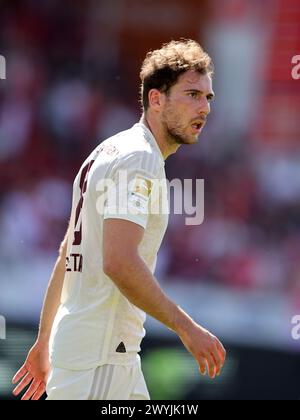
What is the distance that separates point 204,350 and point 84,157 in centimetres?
647

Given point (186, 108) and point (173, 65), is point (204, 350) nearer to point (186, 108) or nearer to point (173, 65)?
point (186, 108)

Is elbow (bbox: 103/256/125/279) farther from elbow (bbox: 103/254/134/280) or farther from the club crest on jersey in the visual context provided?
the club crest on jersey

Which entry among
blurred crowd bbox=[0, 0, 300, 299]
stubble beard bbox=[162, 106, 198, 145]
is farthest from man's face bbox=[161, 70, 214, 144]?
blurred crowd bbox=[0, 0, 300, 299]

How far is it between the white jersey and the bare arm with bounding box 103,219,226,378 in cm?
16

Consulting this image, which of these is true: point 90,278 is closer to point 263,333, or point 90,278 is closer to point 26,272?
point 263,333

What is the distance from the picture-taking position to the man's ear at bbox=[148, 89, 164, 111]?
128 inches

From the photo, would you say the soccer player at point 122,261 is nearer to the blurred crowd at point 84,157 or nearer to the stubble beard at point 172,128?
the stubble beard at point 172,128

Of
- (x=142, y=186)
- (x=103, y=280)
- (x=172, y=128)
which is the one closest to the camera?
(x=142, y=186)

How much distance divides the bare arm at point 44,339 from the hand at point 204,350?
2.30 feet

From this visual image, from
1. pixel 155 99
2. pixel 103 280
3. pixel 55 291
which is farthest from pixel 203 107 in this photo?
pixel 55 291

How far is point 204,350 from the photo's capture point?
2.70 metres

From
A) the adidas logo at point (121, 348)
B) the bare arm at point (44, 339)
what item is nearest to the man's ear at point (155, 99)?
the bare arm at point (44, 339)

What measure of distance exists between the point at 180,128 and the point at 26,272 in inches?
190
